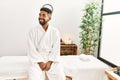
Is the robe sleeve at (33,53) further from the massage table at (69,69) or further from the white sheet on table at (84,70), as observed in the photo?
the white sheet on table at (84,70)

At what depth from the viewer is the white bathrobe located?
224cm

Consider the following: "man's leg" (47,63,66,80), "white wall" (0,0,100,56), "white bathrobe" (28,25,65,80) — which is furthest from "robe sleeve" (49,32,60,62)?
"white wall" (0,0,100,56)

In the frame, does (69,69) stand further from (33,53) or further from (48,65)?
(33,53)

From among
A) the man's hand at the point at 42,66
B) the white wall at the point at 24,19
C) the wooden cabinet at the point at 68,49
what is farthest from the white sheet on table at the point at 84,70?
the white wall at the point at 24,19

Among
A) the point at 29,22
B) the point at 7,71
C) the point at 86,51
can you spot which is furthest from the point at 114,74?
the point at 29,22

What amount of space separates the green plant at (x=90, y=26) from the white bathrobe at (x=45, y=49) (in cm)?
164

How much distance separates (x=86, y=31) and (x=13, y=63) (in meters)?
1.93

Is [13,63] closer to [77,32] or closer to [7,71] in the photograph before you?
[7,71]

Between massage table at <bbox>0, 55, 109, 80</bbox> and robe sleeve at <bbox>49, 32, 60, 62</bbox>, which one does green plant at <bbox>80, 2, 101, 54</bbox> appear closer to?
massage table at <bbox>0, 55, 109, 80</bbox>

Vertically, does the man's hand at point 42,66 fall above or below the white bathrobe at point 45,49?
below

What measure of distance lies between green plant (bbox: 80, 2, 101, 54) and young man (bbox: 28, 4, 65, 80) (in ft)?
5.39

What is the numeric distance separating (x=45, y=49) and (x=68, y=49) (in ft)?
5.65

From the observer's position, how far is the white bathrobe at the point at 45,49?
7.36 feet

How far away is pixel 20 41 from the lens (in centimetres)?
412
